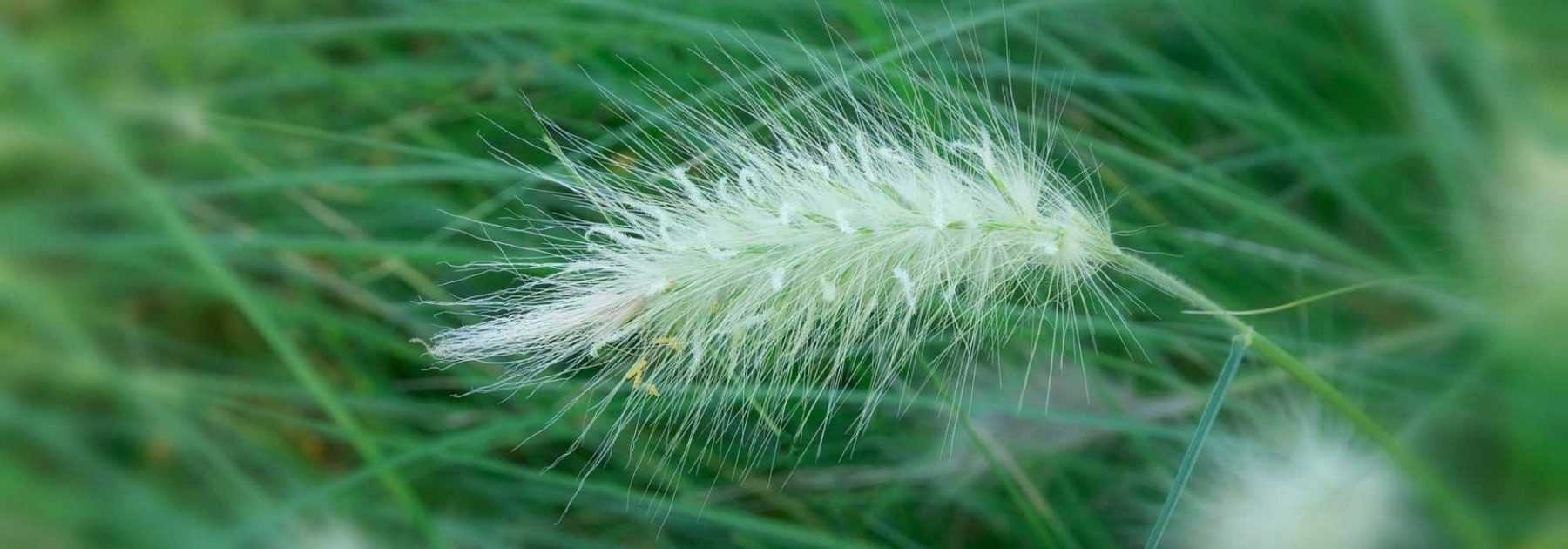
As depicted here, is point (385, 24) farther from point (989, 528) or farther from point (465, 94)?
point (989, 528)

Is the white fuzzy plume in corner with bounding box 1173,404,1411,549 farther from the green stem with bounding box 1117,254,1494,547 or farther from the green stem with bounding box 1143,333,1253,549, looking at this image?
the green stem with bounding box 1143,333,1253,549

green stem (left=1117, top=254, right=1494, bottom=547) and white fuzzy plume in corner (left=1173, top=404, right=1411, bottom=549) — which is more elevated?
white fuzzy plume in corner (left=1173, top=404, right=1411, bottom=549)

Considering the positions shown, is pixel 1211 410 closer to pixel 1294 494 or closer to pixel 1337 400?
pixel 1337 400

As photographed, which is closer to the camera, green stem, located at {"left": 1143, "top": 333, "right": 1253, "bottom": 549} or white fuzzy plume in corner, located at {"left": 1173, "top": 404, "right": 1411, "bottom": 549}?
green stem, located at {"left": 1143, "top": 333, "right": 1253, "bottom": 549}

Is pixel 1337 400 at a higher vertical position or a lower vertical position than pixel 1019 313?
lower

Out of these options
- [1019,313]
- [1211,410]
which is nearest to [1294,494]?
[1019,313]

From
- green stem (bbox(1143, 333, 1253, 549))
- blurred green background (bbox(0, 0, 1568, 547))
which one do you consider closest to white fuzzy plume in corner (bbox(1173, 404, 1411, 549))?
blurred green background (bbox(0, 0, 1568, 547))
